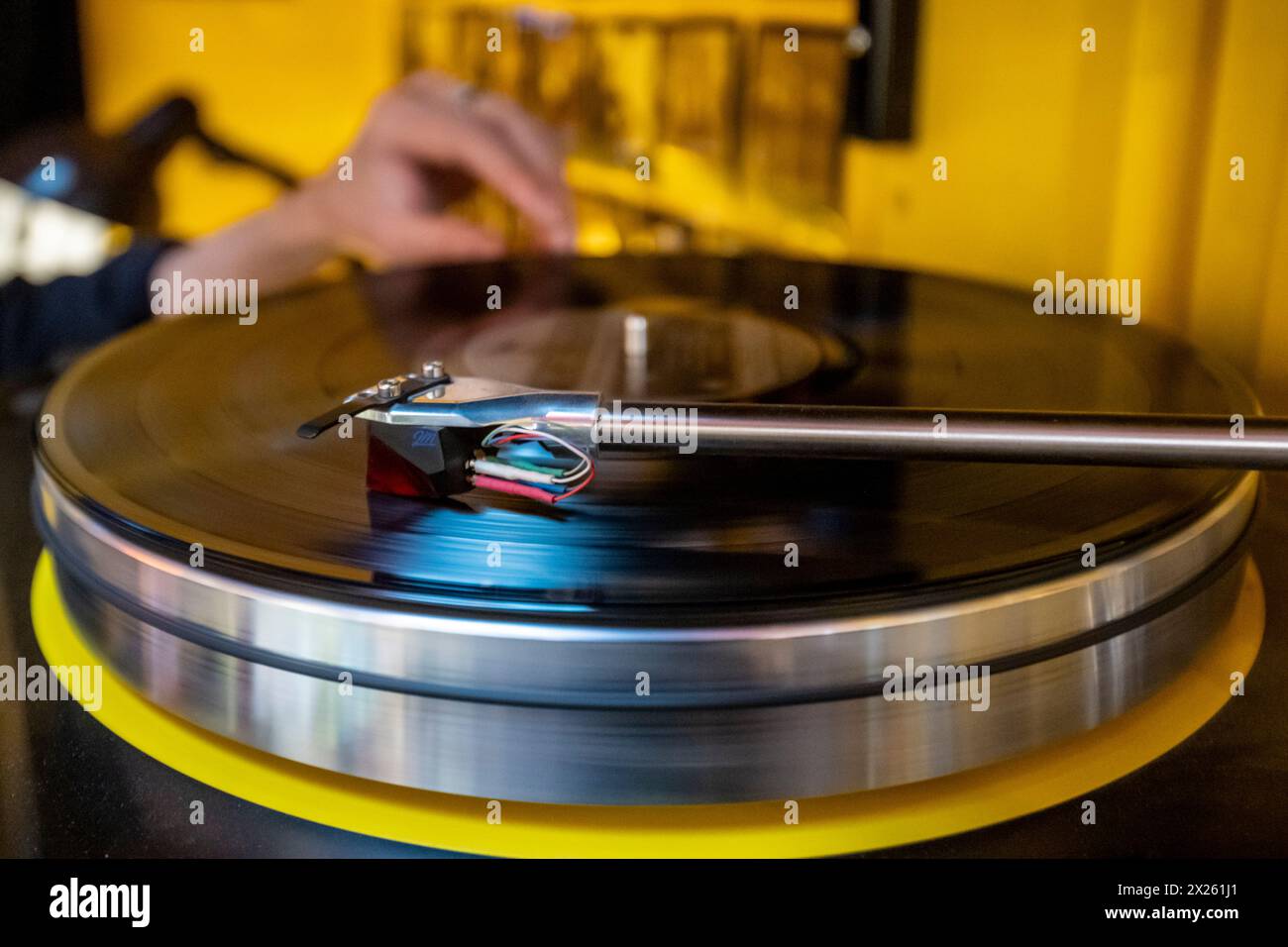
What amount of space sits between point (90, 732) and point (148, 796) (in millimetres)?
55

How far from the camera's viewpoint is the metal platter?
38 centimetres

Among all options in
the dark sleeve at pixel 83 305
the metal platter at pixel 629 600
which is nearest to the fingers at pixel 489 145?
the dark sleeve at pixel 83 305

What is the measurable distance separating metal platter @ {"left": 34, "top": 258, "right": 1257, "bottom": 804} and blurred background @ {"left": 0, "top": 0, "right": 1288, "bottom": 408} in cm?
25

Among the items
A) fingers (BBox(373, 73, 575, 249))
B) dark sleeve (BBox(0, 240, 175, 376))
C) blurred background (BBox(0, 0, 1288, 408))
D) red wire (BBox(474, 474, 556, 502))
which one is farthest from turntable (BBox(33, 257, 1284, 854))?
dark sleeve (BBox(0, 240, 175, 376))

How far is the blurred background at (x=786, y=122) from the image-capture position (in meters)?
0.78

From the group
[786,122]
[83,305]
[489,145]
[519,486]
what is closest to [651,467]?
[519,486]

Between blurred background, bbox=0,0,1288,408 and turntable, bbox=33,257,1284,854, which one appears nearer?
turntable, bbox=33,257,1284,854

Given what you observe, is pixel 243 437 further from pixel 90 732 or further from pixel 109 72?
pixel 109 72

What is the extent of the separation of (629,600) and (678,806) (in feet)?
0.24

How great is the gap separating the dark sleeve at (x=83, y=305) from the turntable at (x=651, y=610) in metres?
0.79

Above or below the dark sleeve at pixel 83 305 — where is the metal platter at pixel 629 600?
below

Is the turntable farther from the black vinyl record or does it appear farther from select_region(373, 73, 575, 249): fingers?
select_region(373, 73, 575, 249): fingers

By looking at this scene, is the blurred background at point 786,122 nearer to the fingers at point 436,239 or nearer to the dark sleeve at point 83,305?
the dark sleeve at point 83,305

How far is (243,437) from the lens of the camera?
56 cm
